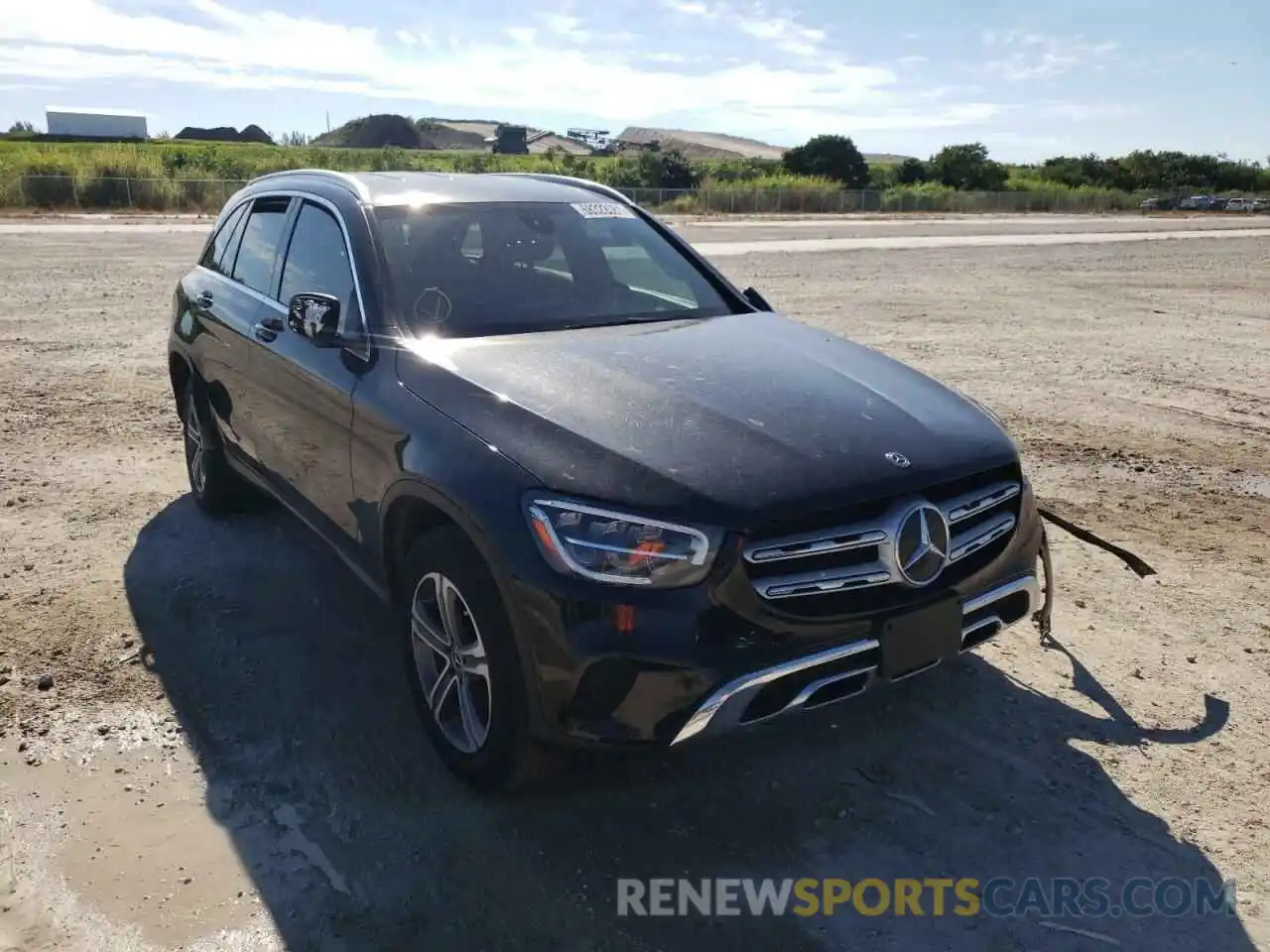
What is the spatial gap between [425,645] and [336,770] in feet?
1.66

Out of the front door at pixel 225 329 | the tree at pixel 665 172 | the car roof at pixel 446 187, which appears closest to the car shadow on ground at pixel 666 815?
the front door at pixel 225 329

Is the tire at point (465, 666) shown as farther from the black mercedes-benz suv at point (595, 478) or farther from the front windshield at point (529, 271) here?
the front windshield at point (529, 271)

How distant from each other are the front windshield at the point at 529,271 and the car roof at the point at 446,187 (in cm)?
7

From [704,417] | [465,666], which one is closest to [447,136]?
[704,417]

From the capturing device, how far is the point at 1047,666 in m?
4.16

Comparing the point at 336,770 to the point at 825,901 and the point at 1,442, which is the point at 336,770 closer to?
the point at 825,901

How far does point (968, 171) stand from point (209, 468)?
67.9 metres

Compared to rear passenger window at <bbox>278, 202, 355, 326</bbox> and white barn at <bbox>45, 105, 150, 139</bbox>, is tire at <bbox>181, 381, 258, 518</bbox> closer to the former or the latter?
rear passenger window at <bbox>278, 202, 355, 326</bbox>

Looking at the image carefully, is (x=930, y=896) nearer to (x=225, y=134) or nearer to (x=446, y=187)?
(x=446, y=187)

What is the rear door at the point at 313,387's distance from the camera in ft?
12.6

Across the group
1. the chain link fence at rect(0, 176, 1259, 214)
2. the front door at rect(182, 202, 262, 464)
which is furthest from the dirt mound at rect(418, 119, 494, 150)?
the front door at rect(182, 202, 262, 464)

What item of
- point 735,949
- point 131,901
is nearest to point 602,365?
point 735,949

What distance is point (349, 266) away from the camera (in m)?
4.05

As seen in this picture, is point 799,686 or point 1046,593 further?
point 1046,593
